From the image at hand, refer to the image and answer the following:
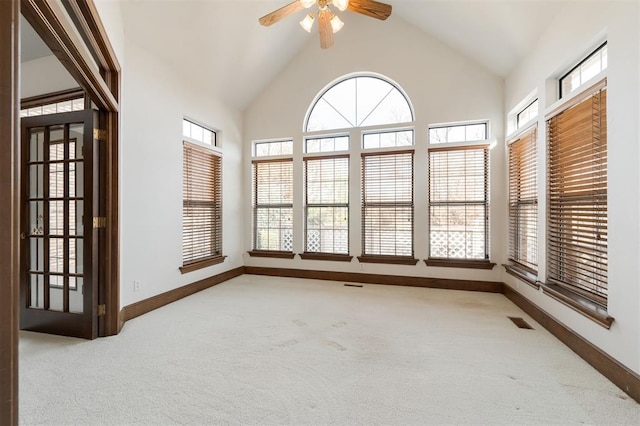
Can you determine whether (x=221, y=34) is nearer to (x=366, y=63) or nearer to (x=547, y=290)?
(x=366, y=63)

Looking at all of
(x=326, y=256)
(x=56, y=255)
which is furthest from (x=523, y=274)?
(x=56, y=255)

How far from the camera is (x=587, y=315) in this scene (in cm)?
232

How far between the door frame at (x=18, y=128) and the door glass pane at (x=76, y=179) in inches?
9.6

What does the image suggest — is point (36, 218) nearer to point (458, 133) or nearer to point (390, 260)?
point (390, 260)

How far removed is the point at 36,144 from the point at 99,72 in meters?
1.06

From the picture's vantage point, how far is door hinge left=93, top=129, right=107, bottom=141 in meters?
2.70

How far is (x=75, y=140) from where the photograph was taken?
279cm

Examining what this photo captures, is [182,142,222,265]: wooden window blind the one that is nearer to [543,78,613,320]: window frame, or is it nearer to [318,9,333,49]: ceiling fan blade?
[318,9,333,49]: ceiling fan blade

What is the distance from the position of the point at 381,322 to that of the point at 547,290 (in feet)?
5.57

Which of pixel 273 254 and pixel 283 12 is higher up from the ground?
pixel 283 12

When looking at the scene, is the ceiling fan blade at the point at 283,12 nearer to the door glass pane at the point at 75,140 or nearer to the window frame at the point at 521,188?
the door glass pane at the point at 75,140

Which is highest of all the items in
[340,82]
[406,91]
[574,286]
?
[340,82]

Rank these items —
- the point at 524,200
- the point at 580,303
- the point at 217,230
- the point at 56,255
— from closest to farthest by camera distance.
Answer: the point at 580,303 < the point at 56,255 < the point at 524,200 < the point at 217,230

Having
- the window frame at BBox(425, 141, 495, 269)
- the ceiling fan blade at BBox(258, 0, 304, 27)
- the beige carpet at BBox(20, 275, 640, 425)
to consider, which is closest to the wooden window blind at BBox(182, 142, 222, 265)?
the beige carpet at BBox(20, 275, 640, 425)
